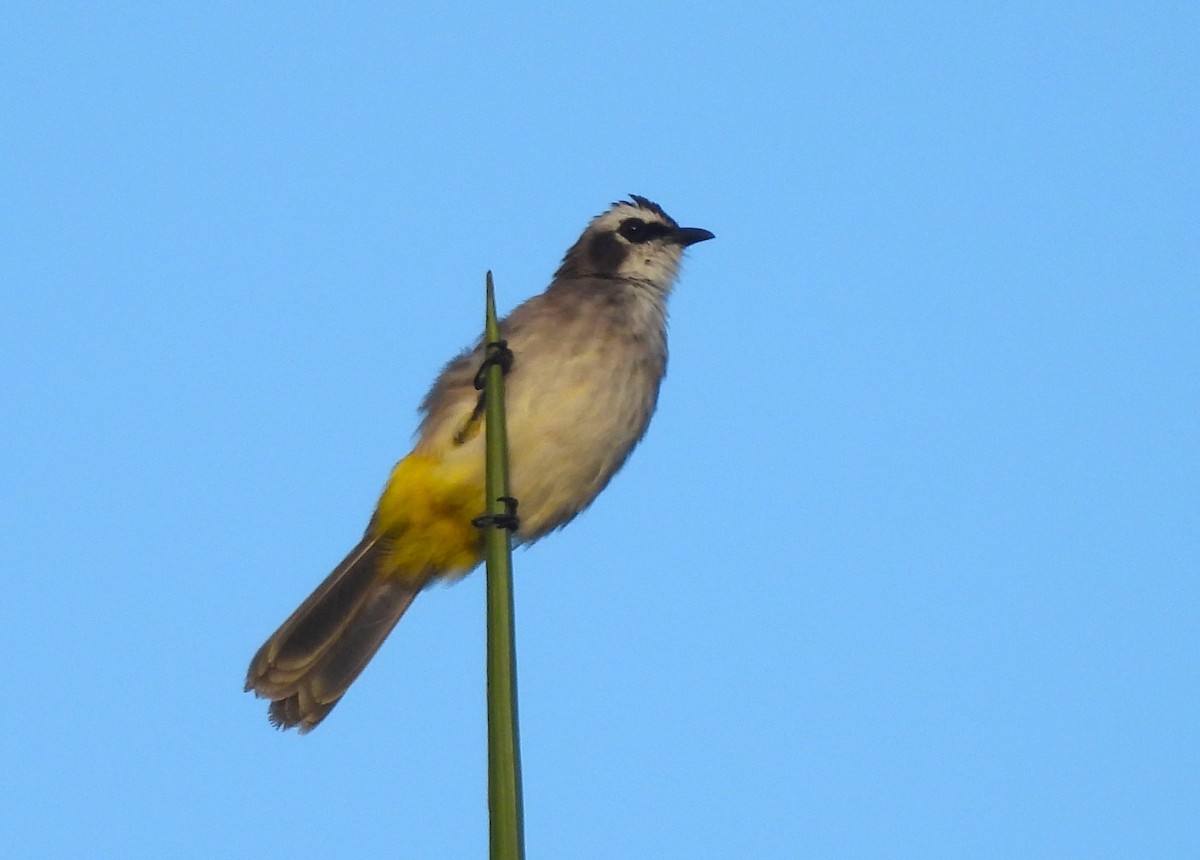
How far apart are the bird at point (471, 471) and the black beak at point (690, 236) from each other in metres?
0.68

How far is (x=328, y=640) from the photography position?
213 inches

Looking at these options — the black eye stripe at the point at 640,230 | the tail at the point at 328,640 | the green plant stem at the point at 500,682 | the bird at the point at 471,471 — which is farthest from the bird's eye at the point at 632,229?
the green plant stem at the point at 500,682

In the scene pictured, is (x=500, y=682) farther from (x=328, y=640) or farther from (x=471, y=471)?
(x=328, y=640)

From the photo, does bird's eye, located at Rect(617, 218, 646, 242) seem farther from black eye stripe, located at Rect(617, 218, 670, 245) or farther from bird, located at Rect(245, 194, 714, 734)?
bird, located at Rect(245, 194, 714, 734)

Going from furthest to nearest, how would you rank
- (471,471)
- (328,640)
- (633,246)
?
(633,246), (328,640), (471,471)

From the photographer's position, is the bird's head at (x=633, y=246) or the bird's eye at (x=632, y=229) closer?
the bird's head at (x=633, y=246)

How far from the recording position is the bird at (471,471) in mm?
5156

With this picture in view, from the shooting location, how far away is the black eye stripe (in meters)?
6.45

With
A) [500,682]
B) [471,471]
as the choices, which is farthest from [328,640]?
[500,682]

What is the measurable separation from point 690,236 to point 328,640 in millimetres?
2269

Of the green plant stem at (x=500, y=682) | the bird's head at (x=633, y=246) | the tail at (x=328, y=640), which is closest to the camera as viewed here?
the green plant stem at (x=500, y=682)

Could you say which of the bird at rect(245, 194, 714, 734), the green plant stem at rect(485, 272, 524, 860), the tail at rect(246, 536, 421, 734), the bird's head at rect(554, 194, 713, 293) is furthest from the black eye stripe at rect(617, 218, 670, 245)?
the green plant stem at rect(485, 272, 524, 860)

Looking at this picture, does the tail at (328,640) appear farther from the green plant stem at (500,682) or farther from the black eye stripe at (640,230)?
the green plant stem at (500,682)

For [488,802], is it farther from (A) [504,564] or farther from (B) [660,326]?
(B) [660,326]
